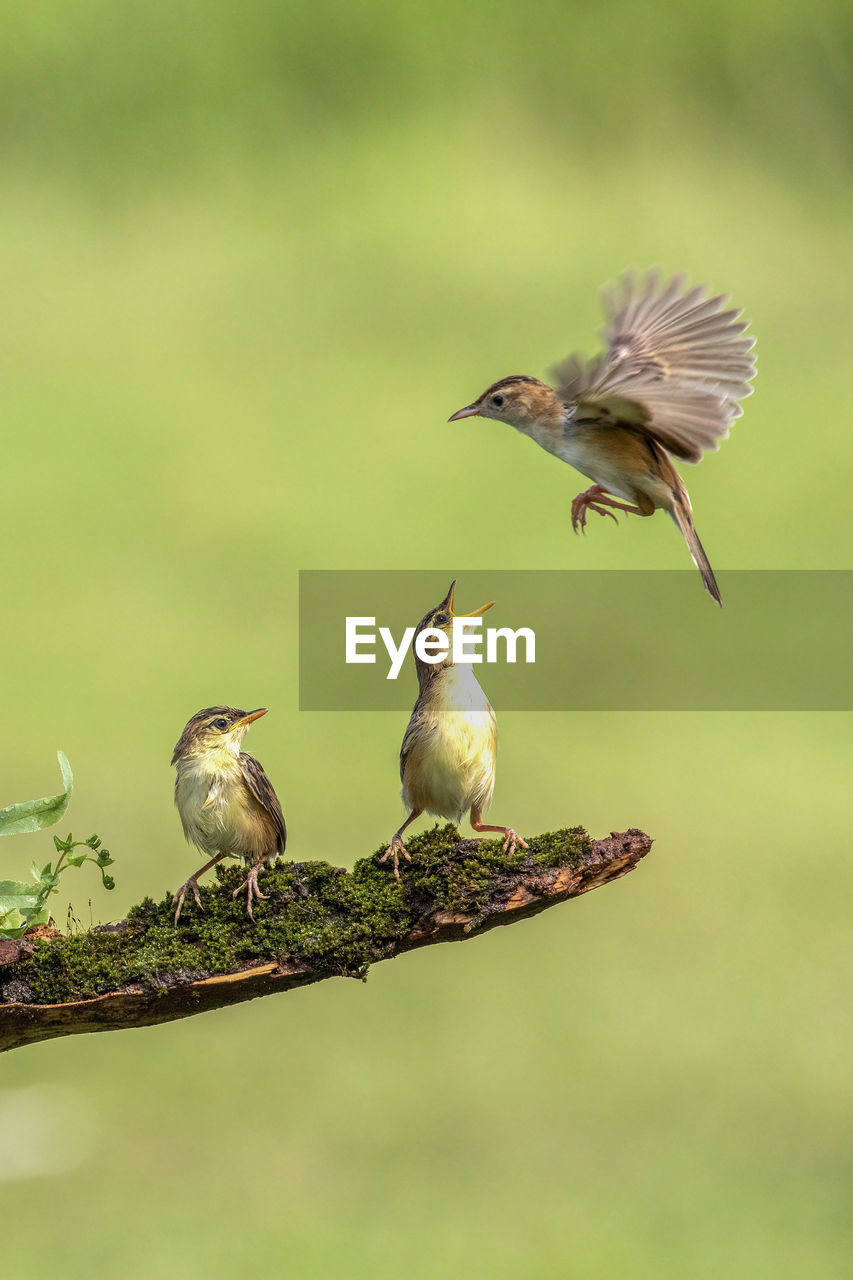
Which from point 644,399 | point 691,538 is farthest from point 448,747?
point 644,399

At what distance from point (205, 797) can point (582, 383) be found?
0.84 m

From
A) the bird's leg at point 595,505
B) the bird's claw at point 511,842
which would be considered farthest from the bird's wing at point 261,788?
the bird's leg at point 595,505

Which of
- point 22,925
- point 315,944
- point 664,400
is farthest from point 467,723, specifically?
point 22,925

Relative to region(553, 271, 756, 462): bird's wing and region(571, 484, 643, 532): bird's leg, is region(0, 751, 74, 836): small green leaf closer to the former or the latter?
region(571, 484, 643, 532): bird's leg

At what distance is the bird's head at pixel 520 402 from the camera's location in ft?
6.85

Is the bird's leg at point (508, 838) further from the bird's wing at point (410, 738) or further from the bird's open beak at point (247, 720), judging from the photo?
the bird's open beak at point (247, 720)

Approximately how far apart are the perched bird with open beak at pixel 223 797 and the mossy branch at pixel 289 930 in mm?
38

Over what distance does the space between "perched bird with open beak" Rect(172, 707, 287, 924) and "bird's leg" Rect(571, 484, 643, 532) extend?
0.57 meters

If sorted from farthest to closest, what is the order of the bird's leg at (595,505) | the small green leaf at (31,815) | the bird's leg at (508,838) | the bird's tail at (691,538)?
the small green leaf at (31,815), the bird's leg at (508,838), the bird's leg at (595,505), the bird's tail at (691,538)

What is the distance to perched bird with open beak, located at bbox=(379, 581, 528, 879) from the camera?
2180mm

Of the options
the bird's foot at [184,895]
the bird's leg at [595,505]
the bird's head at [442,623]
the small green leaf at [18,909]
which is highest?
the bird's leg at [595,505]

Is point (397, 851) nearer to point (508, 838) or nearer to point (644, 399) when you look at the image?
point (508, 838)

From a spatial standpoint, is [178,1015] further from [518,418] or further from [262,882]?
[518,418]

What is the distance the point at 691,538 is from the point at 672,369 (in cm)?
25
